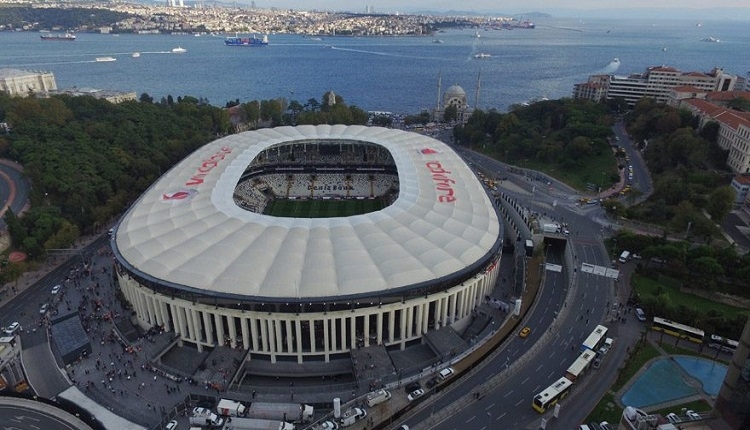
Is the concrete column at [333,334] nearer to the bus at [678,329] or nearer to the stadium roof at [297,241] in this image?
the stadium roof at [297,241]

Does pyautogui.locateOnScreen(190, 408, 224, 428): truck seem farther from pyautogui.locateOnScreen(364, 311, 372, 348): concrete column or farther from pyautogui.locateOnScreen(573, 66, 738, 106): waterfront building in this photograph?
pyautogui.locateOnScreen(573, 66, 738, 106): waterfront building

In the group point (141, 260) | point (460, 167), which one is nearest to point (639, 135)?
point (460, 167)

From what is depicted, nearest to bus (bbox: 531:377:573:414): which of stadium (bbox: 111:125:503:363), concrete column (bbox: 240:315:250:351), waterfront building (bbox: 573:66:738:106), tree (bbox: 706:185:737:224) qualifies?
stadium (bbox: 111:125:503:363)

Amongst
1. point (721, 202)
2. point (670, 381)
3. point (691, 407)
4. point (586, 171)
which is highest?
point (721, 202)

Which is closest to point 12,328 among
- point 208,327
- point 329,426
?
point 208,327

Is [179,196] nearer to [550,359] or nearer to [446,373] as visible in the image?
[446,373]

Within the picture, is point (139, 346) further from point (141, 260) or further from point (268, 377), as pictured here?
point (268, 377)
